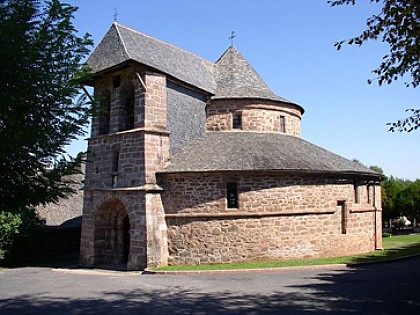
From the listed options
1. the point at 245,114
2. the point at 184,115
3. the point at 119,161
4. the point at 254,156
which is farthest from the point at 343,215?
the point at 119,161

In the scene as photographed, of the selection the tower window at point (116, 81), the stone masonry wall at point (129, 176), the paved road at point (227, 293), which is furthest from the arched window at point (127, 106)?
the paved road at point (227, 293)

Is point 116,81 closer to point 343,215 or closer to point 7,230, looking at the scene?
point 7,230

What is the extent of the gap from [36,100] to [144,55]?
11.5 metres

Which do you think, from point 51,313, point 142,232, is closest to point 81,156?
point 51,313

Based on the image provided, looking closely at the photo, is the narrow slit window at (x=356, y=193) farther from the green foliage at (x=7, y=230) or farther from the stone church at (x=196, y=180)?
the green foliage at (x=7, y=230)

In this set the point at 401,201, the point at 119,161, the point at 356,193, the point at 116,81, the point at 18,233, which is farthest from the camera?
the point at 401,201

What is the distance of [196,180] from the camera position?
51.9 ft

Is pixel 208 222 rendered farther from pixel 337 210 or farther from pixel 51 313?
pixel 51 313

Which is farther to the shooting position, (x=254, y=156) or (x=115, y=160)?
(x=115, y=160)

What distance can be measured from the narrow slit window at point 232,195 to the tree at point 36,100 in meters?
9.51

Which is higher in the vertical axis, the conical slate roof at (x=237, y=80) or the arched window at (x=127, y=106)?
the conical slate roof at (x=237, y=80)

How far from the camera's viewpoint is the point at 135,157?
15.9 m

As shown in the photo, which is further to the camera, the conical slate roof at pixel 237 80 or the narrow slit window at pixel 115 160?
the conical slate roof at pixel 237 80

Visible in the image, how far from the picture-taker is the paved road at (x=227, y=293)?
8492 millimetres
